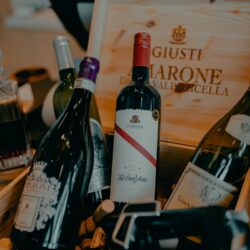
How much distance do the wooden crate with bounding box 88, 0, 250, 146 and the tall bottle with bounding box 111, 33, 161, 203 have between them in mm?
136

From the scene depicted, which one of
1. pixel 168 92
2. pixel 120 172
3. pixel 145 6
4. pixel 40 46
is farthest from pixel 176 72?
pixel 40 46

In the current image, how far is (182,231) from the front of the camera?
456mm

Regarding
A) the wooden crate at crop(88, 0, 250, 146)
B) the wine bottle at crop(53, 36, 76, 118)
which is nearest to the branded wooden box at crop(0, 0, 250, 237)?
the wooden crate at crop(88, 0, 250, 146)

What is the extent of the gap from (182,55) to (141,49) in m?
0.22

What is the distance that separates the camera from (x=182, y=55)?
0.78 meters

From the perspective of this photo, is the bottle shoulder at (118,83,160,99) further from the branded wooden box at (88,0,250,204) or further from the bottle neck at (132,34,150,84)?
the branded wooden box at (88,0,250,204)

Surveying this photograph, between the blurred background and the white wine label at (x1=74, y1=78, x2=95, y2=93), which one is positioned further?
the blurred background

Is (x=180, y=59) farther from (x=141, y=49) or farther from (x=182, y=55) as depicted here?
(x=141, y=49)

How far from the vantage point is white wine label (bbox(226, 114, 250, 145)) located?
0.59 m

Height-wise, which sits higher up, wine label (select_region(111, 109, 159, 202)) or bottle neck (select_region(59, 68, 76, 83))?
bottle neck (select_region(59, 68, 76, 83))

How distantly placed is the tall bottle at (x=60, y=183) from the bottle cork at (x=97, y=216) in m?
0.04

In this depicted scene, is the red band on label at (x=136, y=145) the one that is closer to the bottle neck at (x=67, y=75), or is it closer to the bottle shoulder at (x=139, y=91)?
the bottle shoulder at (x=139, y=91)

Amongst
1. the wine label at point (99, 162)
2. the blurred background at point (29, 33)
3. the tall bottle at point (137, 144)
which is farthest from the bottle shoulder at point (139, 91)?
the blurred background at point (29, 33)

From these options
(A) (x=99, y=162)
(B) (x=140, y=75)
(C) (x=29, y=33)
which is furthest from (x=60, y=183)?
(C) (x=29, y=33)
